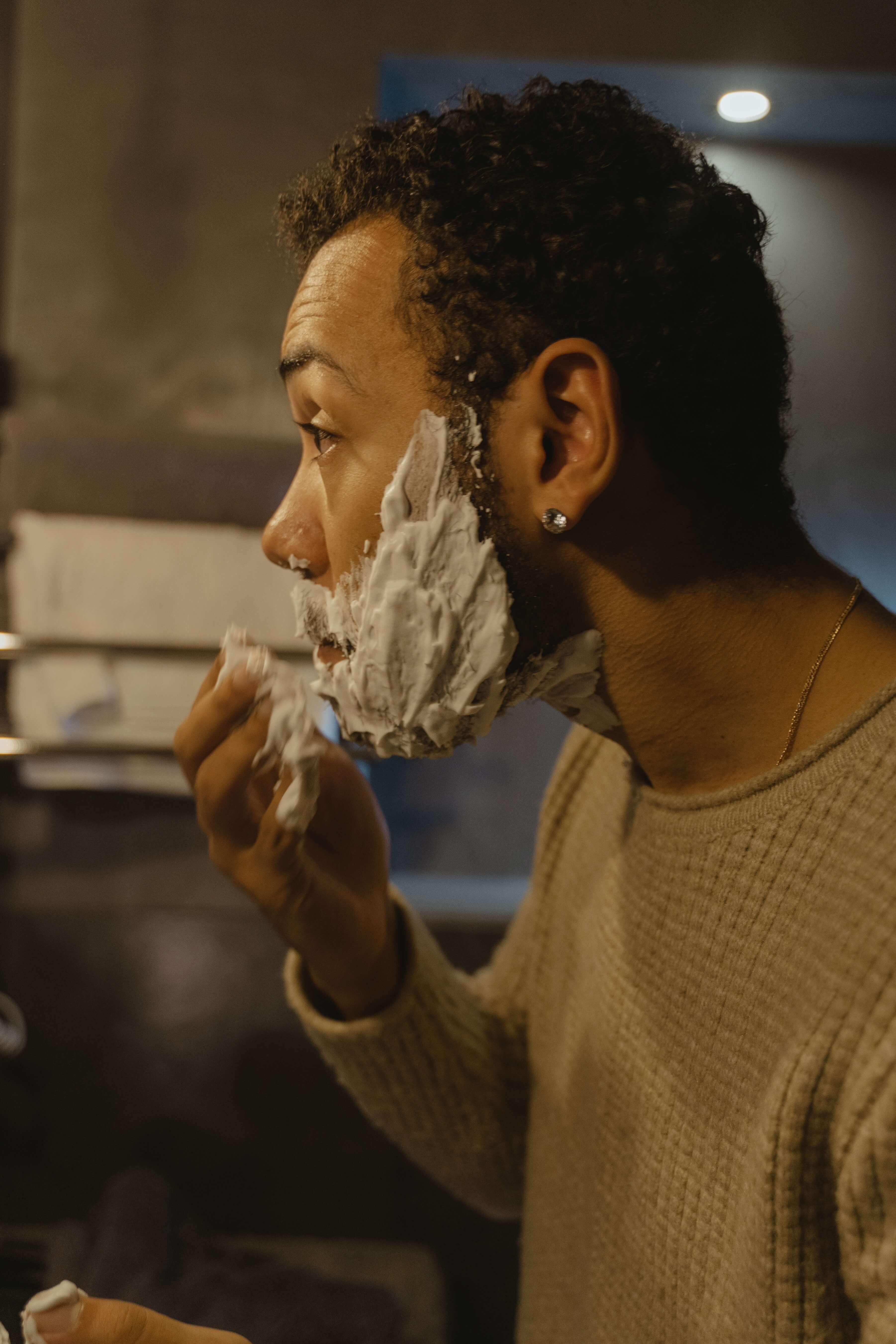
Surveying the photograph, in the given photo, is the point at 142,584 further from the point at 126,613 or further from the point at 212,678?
the point at 212,678

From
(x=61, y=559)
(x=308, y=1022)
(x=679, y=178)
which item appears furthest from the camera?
(x=61, y=559)

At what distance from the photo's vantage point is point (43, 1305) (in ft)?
1.24

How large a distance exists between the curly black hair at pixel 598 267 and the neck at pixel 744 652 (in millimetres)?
50

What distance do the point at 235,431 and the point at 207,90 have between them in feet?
1.10

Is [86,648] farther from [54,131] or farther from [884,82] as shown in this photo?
[884,82]

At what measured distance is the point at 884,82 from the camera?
0.90m

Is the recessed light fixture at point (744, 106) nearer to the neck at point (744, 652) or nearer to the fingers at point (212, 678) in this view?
the neck at point (744, 652)

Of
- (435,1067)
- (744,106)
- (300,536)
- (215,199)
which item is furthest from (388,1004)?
(744,106)

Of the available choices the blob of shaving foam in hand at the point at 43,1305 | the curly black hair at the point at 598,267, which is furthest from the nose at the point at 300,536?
the blob of shaving foam in hand at the point at 43,1305

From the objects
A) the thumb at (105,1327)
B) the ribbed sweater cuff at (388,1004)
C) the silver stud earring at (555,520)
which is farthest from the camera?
the ribbed sweater cuff at (388,1004)

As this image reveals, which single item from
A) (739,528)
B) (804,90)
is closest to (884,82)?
(804,90)

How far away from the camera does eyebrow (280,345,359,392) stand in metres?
0.49

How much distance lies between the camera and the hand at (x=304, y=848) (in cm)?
53

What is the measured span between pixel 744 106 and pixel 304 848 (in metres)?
0.85
